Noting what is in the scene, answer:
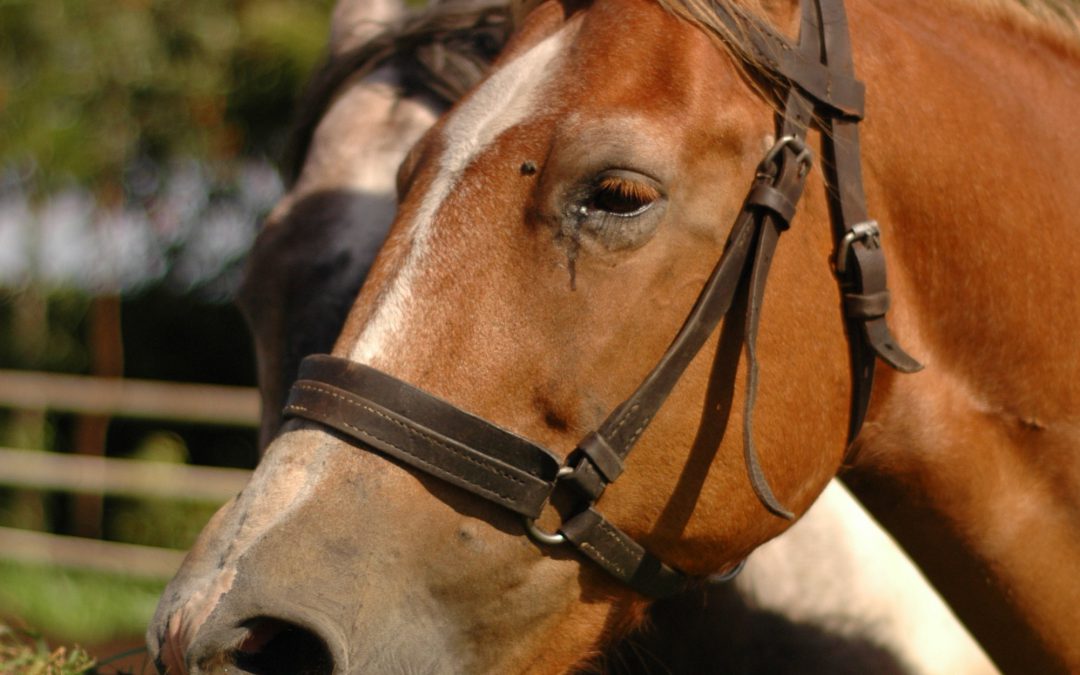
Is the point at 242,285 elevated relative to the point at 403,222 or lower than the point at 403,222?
lower

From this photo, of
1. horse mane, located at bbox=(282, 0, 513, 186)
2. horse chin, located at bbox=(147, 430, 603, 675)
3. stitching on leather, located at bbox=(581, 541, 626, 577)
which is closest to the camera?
horse chin, located at bbox=(147, 430, 603, 675)

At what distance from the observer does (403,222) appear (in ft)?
6.21

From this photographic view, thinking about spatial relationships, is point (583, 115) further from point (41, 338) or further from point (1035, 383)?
point (41, 338)

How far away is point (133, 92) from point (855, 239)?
9946 millimetres

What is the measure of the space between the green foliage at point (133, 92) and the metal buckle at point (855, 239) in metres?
8.95

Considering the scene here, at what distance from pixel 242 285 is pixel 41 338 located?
9589 millimetres

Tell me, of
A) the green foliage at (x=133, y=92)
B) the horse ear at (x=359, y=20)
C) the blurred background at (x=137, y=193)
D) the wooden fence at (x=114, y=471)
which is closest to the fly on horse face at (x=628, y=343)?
the horse ear at (x=359, y=20)

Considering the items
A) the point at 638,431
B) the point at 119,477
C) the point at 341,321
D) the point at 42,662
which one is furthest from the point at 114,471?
the point at 638,431

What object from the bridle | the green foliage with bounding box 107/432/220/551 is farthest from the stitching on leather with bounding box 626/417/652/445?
the green foliage with bounding box 107/432/220/551

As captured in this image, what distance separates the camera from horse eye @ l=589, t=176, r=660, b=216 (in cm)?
179

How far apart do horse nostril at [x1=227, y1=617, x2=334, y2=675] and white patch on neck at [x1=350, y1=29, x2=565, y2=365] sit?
41 cm

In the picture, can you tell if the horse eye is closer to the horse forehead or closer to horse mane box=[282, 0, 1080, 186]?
the horse forehead

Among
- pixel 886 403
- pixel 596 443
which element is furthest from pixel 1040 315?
pixel 596 443

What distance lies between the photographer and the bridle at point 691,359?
5.65 ft
